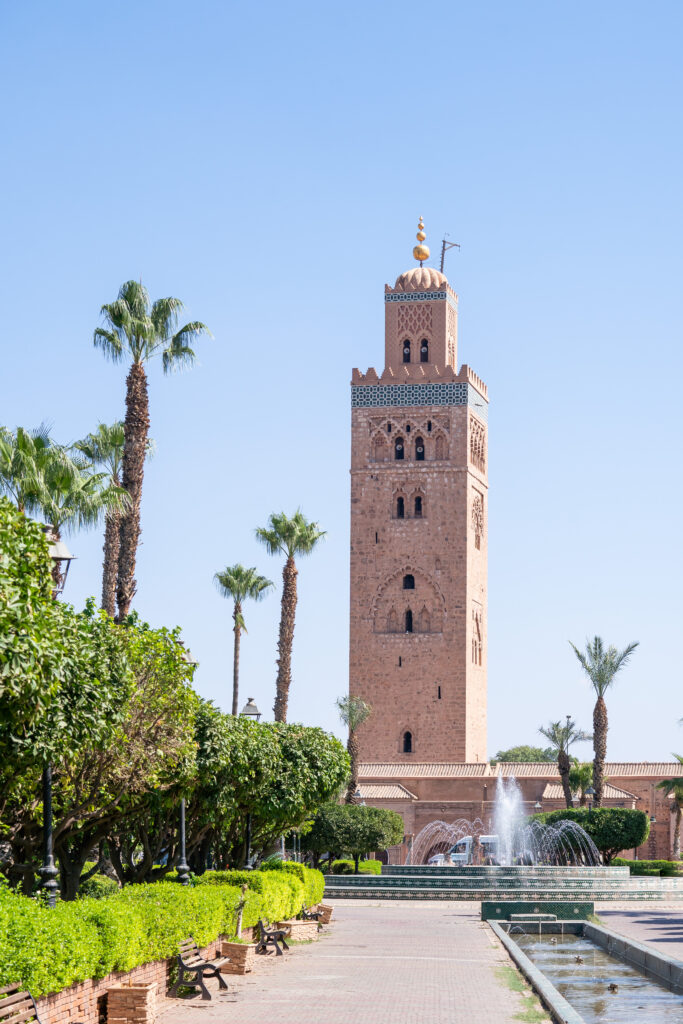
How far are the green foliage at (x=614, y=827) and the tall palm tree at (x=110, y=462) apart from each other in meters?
19.8

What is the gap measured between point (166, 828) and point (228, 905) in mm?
4769

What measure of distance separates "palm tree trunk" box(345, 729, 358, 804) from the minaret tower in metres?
4.27

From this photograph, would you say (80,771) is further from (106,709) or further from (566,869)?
(566,869)

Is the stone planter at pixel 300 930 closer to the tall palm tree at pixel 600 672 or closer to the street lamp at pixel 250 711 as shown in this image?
the street lamp at pixel 250 711

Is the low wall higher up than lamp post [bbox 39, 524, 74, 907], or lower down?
lower down

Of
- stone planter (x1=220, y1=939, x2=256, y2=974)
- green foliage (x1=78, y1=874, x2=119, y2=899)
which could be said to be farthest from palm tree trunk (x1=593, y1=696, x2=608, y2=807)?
stone planter (x1=220, y1=939, x2=256, y2=974)

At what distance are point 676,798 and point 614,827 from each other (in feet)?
9.65

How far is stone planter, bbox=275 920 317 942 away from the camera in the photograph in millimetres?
21062

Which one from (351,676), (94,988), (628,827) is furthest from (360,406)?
(94,988)

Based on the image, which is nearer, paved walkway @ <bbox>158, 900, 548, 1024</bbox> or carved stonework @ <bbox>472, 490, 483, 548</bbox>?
paved walkway @ <bbox>158, 900, 548, 1024</bbox>

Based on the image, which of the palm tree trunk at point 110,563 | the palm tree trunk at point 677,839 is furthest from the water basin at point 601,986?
the palm tree trunk at point 677,839

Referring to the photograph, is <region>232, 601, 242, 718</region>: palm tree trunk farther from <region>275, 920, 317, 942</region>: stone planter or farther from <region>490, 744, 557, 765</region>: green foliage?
→ <region>490, 744, 557, 765</region>: green foliage

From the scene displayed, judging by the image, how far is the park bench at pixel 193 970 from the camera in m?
14.7

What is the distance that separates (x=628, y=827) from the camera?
42.8 meters
